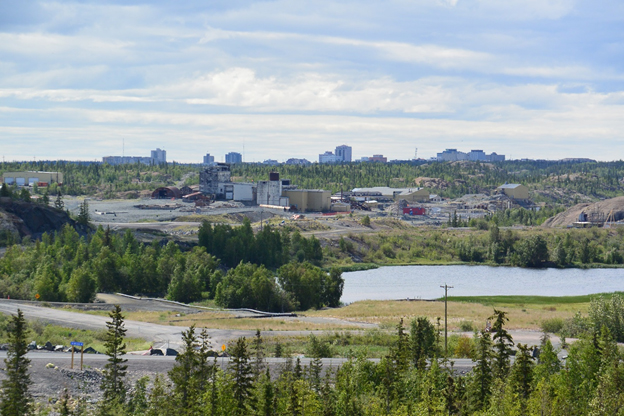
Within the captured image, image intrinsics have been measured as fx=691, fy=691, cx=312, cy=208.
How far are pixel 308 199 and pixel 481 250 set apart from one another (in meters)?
63.2

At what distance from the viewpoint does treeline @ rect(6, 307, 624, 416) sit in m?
28.0

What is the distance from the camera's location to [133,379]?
3556cm

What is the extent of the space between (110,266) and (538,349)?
5009 cm

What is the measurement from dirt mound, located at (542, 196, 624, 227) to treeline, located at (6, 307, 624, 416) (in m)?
149

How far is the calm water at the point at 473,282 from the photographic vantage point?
3536 inches

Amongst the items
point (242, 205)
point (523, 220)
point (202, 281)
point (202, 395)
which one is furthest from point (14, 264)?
point (523, 220)

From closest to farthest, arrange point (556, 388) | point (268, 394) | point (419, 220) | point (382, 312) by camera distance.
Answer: point (268, 394)
point (556, 388)
point (382, 312)
point (419, 220)

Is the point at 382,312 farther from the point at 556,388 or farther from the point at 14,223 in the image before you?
the point at 14,223

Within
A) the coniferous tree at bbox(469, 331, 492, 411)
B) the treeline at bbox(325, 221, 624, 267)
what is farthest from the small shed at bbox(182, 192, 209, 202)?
the coniferous tree at bbox(469, 331, 492, 411)

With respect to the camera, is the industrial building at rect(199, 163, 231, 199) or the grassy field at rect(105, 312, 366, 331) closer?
the grassy field at rect(105, 312, 366, 331)

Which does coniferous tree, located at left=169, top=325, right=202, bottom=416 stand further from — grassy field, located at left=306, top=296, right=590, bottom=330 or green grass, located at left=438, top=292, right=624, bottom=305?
green grass, located at left=438, top=292, right=624, bottom=305

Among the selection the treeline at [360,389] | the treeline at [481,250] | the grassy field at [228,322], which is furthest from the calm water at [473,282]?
the treeline at [360,389]

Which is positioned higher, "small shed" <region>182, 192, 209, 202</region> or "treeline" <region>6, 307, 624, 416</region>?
"small shed" <region>182, 192, 209, 202</region>

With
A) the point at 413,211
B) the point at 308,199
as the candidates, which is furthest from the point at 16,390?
the point at 413,211
